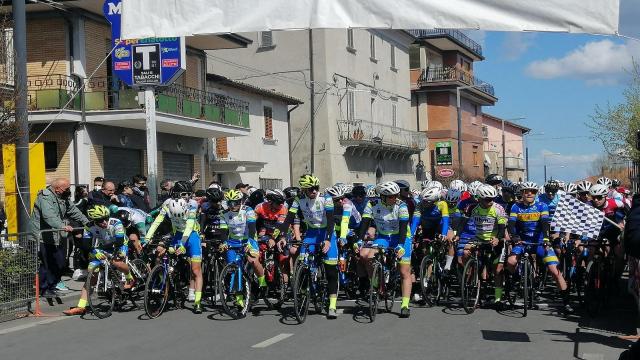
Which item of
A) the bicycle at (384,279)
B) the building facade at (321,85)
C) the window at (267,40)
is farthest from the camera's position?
the window at (267,40)

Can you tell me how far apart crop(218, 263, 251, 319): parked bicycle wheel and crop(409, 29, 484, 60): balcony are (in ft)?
143

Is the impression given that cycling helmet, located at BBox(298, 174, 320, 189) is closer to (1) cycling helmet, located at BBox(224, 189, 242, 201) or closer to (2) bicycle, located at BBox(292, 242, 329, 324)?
(2) bicycle, located at BBox(292, 242, 329, 324)

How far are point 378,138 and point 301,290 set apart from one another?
35.0 metres

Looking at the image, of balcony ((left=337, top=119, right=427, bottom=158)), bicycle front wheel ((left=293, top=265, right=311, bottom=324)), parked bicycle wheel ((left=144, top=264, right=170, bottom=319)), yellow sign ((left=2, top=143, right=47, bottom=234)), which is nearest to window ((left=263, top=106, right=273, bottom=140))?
balcony ((left=337, top=119, right=427, bottom=158))

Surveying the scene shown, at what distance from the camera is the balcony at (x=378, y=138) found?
1641 inches

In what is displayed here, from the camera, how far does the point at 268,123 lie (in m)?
36.3

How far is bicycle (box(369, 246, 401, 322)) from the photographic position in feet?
36.1

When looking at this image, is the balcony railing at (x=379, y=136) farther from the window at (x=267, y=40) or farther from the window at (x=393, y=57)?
the window at (x=267, y=40)

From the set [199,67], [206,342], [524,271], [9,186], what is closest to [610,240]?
[524,271]

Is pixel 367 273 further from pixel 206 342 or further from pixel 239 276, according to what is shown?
pixel 206 342

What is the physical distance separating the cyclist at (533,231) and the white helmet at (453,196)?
7.01 ft

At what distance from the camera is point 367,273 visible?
12109 millimetres

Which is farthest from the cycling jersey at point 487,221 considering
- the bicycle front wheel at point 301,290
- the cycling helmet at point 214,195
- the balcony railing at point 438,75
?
the balcony railing at point 438,75

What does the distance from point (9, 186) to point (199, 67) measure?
1830cm
